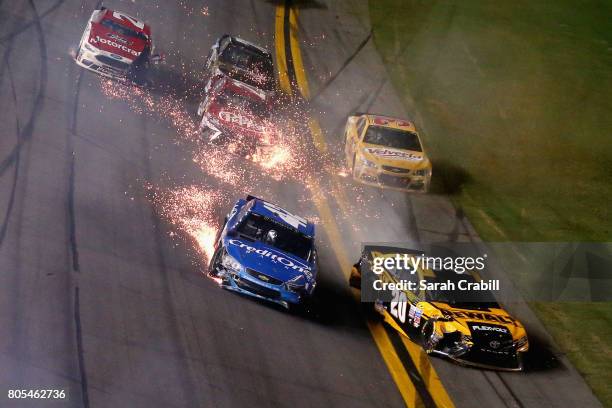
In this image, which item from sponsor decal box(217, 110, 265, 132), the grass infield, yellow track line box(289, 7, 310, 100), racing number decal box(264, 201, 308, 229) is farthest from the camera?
yellow track line box(289, 7, 310, 100)

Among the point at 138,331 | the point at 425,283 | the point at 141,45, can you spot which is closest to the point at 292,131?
the point at 141,45

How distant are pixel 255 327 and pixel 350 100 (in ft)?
44.7

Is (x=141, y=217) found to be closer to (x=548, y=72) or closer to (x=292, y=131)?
(x=292, y=131)

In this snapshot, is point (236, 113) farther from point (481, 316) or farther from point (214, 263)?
point (481, 316)

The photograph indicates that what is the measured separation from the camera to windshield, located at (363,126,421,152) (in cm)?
2217

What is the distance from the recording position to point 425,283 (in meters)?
15.8

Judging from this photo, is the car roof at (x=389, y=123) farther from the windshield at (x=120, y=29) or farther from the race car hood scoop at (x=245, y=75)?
the windshield at (x=120, y=29)

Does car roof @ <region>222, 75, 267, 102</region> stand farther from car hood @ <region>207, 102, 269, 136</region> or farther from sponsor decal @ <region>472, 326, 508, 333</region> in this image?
Answer: sponsor decal @ <region>472, 326, 508, 333</region>

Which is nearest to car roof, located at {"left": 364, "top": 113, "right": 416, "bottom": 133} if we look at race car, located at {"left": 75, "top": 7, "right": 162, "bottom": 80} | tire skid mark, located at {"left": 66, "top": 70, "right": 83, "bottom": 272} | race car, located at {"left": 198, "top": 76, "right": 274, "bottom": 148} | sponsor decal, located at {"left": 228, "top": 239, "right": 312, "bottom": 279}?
race car, located at {"left": 198, "top": 76, "right": 274, "bottom": 148}

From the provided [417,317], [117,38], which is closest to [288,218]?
[417,317]

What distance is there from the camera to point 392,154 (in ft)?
71.5

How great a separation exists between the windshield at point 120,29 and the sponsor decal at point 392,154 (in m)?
7.52

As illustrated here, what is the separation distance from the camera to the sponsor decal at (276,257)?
15.8m

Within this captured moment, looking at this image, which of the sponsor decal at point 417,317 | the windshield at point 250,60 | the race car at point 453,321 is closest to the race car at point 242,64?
the windshield at point 250,60
